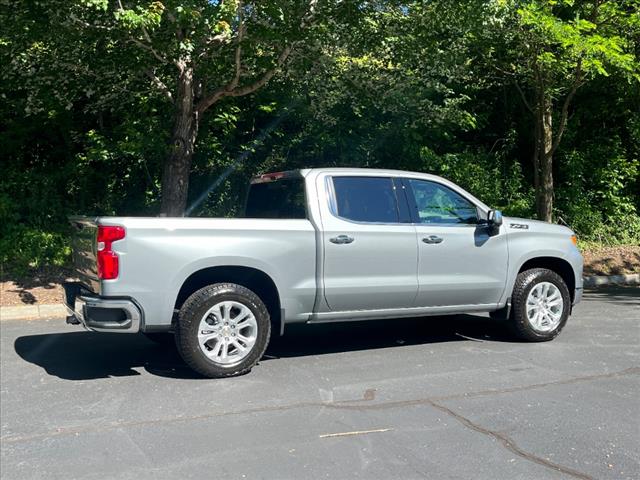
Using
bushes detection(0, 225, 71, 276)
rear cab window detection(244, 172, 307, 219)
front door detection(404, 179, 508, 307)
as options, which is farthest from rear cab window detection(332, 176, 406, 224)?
bushes detection(0, 225, 71, 276)

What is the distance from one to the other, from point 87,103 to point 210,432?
9.00 metres

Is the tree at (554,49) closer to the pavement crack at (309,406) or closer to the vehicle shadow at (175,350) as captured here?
the vehicle shadow at (175,350)

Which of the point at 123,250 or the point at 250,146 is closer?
the point at 123,250

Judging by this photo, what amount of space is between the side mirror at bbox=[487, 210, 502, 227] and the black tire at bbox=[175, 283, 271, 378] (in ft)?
8.15

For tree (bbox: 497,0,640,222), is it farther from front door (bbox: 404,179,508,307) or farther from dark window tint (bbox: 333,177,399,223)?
dark window tint (bbox: 333,177,399,223)

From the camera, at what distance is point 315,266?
575cm

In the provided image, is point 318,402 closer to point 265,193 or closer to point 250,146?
point 265,193

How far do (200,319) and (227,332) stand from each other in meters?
0.27

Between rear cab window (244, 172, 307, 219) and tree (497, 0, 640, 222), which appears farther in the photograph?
tree (497, 0, 640, 222)

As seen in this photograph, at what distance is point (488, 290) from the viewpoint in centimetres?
650

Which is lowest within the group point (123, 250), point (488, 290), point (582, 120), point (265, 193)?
point (488, 290)

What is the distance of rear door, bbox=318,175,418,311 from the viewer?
5.82 metres

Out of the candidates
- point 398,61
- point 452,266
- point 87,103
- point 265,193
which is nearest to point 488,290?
point 452,266

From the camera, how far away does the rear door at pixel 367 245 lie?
582 cm
